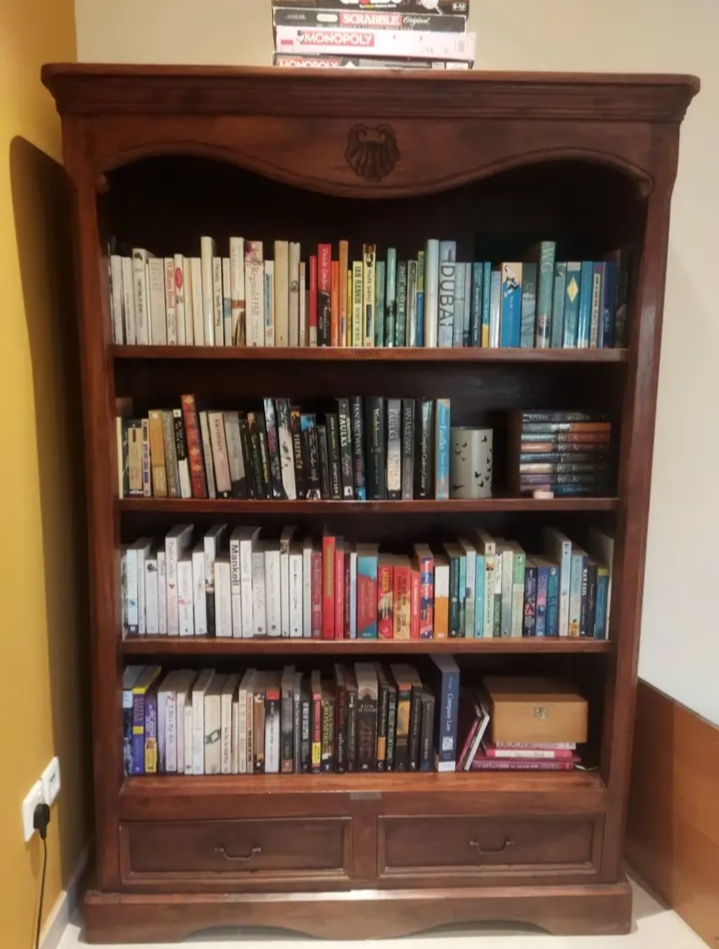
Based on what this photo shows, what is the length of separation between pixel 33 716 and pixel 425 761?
2.78 feet

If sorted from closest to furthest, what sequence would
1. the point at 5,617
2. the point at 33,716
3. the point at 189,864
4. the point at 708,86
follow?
the point at 5,617 < the point at 33,716 < the point at 189,864 < the point at 708,86

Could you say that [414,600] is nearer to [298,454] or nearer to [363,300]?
[298,454]

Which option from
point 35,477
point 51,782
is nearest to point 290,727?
point 51,782

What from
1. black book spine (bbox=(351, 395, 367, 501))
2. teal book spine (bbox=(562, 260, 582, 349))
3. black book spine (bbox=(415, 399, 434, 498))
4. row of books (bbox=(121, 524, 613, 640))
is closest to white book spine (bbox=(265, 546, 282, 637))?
row of books (bbox=(121, 524, 613, 640))

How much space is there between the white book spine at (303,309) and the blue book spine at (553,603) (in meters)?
0.74

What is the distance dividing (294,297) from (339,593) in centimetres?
64

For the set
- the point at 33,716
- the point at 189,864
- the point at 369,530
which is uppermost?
the point at 369,530

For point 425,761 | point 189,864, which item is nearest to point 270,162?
point 425,761

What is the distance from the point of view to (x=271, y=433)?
1448 mm

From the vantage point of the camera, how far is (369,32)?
1.32 meters

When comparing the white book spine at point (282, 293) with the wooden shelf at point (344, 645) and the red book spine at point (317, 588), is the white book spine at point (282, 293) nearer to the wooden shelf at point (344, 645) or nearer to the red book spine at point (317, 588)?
the red book spine at point (317, 588)

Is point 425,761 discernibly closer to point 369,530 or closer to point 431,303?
point 369,530

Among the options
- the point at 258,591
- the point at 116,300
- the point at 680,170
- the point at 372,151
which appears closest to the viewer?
the point at 372,151

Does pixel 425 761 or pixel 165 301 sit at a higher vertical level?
pixel 165 301
